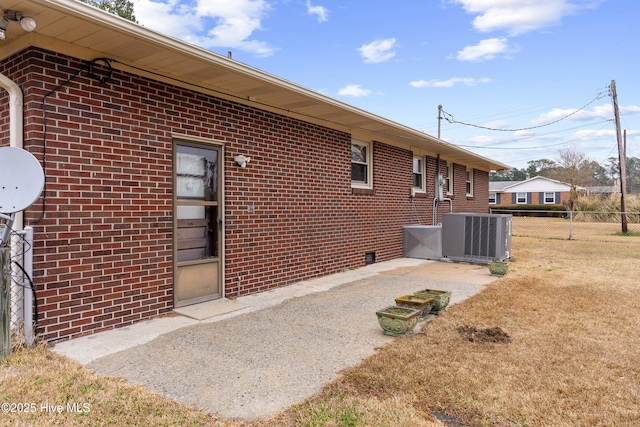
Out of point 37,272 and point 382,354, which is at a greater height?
point 37,272

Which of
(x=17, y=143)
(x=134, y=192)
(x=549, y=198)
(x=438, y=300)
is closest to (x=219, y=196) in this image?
(x=134, y=192)

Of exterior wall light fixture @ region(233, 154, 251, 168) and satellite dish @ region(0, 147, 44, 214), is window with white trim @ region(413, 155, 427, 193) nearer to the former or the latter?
exterior wall light fixture @ region(233, 154, 251, 168)

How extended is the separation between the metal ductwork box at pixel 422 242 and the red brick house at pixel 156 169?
2938 mm

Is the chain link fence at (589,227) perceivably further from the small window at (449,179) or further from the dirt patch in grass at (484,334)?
the dirt patch in grass at (484,334)

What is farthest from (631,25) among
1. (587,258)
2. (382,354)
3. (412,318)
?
(382,354)

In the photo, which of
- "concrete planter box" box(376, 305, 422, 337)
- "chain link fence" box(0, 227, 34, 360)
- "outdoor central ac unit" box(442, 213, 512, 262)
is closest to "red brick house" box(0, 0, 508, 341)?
"chain link fence" box(0, 227, 34, 360)

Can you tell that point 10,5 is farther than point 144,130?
No

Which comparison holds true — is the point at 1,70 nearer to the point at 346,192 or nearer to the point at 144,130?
the point at 144,130

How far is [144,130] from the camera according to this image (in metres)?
4.59

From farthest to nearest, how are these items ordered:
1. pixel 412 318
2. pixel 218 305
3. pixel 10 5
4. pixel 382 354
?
pixel 218 305
pixel 412 318
pixel 382 354
pixel 10 5

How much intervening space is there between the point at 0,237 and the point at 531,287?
6.95 m

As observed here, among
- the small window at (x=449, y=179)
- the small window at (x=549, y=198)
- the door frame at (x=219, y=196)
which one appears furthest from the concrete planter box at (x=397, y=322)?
the small window at (x=549, y=198)

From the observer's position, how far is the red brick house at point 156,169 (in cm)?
379

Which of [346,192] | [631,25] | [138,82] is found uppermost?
[631,25]
